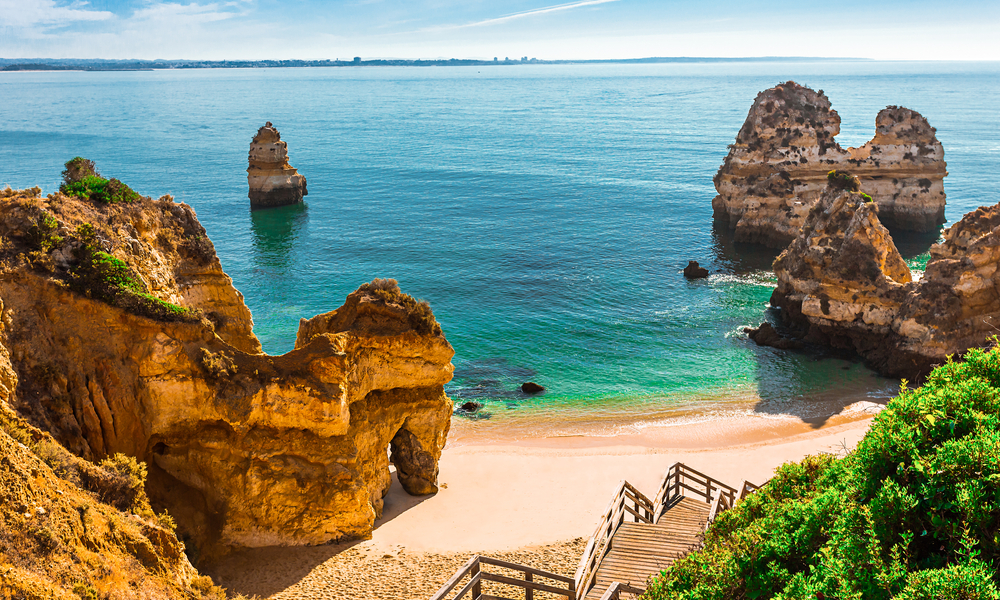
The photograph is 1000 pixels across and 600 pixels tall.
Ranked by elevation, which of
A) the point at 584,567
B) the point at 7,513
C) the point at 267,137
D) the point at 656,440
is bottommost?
the point at 656,440

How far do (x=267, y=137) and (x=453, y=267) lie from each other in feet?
114

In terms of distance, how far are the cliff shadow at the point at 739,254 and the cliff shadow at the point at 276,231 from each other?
136 ft

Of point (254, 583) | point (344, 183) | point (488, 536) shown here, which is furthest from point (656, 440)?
point (344, 183)

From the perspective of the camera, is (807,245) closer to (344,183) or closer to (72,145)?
(344,183)

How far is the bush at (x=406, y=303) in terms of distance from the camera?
77.5 feet

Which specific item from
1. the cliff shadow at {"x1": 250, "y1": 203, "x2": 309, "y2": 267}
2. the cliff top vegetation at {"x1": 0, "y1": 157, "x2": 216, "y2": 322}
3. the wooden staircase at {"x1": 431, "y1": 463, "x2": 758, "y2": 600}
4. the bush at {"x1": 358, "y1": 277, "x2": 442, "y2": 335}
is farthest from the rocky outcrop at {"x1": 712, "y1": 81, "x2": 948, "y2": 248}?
the cliff top vegetation at {"x1": 0, "y1": 157, "x2": 216, "y2": 322}

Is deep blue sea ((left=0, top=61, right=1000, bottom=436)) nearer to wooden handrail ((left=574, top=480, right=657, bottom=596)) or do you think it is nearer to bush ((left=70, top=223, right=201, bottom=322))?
wooden handrail ((left=574, top=480, right=657, bottom=596))

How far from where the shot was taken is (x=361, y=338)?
2311 cm

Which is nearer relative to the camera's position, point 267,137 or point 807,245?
point 807,245

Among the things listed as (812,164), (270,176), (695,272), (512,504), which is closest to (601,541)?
(512,504)

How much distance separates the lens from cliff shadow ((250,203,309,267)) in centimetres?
6862

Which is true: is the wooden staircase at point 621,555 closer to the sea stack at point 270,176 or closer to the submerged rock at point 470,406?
the submerged rock at point 470,406

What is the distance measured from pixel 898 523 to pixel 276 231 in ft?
249

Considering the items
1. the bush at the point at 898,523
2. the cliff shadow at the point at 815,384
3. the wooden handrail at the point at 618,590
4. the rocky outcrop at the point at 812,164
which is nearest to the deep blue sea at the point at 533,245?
the cliff shadow at the point at 815,384
